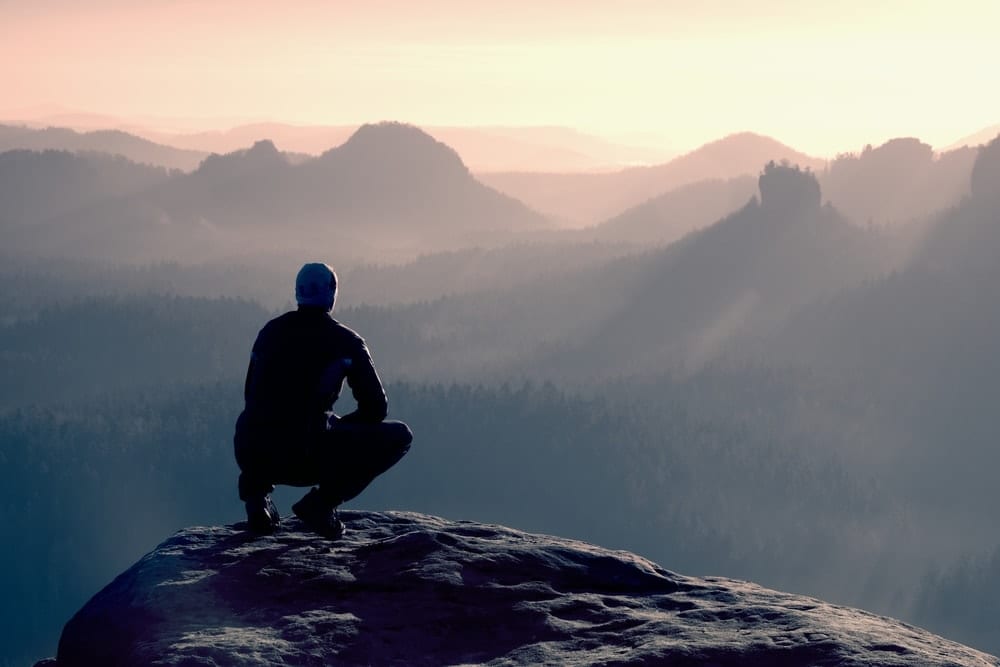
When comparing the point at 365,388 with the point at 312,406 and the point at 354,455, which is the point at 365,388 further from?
the point at 354,455

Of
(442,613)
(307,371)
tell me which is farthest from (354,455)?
(442,613)

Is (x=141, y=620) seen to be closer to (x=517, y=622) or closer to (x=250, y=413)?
(x=250, y=413)

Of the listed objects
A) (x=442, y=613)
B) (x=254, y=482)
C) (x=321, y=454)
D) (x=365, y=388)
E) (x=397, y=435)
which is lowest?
(x=442, y=613)

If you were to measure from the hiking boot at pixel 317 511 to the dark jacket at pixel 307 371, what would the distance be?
4.24 ft

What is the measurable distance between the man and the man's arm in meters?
0.02

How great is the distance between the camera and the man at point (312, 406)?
15.5 m

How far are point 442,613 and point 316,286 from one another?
17.1 ft

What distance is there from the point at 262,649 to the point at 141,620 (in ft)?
6.93

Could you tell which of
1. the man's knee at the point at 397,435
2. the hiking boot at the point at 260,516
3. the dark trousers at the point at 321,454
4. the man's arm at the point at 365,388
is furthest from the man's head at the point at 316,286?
the hiking boot at the point at 260,516

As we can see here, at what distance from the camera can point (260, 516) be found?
16.7m

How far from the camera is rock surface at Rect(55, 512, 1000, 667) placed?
12672 mm

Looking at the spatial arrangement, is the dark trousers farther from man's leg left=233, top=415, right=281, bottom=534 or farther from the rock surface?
the rock surface

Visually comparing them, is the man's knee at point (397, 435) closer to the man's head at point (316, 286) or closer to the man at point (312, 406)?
the man at point (312, 406)

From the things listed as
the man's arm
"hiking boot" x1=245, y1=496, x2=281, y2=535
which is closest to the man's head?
the man's arm
